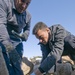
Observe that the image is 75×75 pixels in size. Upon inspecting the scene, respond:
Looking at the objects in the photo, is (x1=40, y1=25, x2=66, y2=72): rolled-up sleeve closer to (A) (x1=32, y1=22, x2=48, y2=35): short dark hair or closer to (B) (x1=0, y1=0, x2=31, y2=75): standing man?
(A) (x1=32, y1=22, x2=48, y2=35): short dark hair

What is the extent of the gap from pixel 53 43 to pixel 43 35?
0.24m

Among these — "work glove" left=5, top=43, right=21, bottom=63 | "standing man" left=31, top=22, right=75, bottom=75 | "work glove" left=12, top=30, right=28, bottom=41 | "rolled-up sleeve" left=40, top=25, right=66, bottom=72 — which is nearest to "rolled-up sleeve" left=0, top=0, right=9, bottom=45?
"work glove" left=5, top=43, right=21, bottom=63

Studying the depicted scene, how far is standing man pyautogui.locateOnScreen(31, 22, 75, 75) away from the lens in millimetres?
4164

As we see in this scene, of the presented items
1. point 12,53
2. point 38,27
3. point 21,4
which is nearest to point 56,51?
point 38,27

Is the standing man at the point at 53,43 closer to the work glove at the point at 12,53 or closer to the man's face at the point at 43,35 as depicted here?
the man's face at the point at 43,35

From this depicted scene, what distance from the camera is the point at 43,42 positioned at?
450 centimetres

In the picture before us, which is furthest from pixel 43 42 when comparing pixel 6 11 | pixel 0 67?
pixel 0 67

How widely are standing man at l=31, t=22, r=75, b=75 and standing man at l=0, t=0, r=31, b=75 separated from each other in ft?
1.24

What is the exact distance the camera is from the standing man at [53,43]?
4.16 meters

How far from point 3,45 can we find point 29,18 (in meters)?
1.31

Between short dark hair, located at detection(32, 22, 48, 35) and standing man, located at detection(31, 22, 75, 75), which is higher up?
short dark hair, located at detection(32, 22, 48, 35)

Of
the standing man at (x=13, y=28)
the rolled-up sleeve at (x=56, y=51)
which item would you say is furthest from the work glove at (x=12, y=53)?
the rolled-up sleeve at (x=56, y=51)

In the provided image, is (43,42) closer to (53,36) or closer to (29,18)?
(53,36)

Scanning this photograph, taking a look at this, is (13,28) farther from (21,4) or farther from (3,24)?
(3,24)
